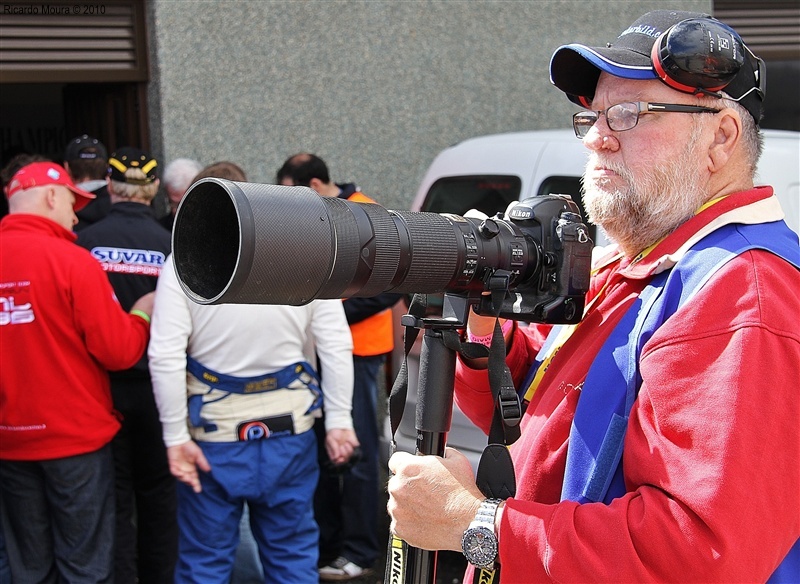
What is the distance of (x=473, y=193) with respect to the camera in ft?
15.3

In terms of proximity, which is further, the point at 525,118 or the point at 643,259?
the point at 525,118

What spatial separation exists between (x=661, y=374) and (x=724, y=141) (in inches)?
20.1

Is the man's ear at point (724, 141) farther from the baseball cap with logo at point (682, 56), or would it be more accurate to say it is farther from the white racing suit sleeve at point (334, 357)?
the white racing suit sleeve at point (334, 357)

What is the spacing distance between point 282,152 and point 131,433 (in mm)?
2438

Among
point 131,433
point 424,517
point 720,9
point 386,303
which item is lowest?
point 131,433

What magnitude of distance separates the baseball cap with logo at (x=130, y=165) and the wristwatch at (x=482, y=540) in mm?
3009

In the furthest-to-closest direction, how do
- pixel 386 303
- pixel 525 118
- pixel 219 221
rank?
1. pixel 525 118
2. pixel 386 303
3. pixel 219 221

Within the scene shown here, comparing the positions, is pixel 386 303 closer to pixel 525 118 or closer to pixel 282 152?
pixel 282 152

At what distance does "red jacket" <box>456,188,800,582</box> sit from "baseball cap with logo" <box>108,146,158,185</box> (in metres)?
3.06

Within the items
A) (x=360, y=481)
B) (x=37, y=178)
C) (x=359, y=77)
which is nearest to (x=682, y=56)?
(x=37, y=178)

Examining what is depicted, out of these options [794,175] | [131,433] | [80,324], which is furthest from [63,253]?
[794,175]

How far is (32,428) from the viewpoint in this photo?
3.37m

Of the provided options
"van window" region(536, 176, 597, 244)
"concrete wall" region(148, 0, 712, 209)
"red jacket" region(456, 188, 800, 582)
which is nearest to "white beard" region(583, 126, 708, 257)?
"red jacket" region(456, 188, 800, 582)

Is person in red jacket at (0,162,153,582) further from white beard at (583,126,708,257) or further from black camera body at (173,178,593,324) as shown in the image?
white beard at (583,126,708,257)
